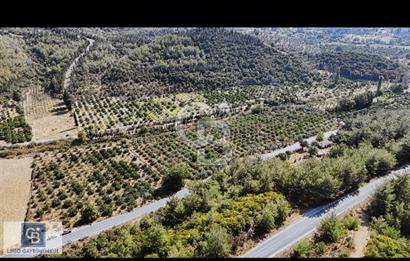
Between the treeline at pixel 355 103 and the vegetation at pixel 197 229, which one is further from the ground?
the vegetation at pixel 197 229

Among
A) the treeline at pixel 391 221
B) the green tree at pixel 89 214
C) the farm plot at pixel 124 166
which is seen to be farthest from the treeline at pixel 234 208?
the farm plot at pixel 124 166

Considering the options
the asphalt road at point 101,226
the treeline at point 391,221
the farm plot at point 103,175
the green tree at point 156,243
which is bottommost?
the farm plot at point 103,175

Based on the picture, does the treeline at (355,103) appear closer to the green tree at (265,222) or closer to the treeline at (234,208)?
Result: the treeline at (234,208)

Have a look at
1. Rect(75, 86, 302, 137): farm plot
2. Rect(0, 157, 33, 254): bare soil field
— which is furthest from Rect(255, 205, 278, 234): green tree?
Rect(75, 86, 302, 137): farm plot

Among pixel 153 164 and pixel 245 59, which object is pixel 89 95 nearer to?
pixel 153 164

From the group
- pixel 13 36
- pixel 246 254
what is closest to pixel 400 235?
pixel 246 254
